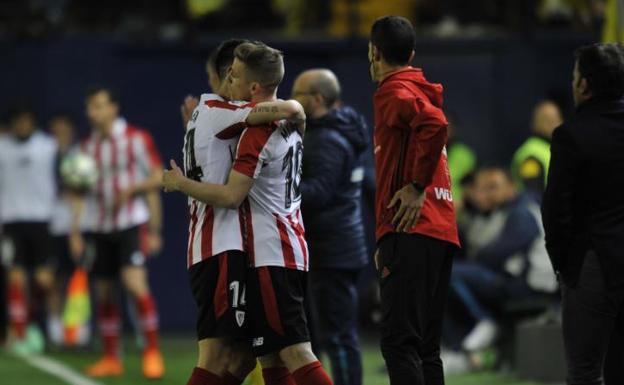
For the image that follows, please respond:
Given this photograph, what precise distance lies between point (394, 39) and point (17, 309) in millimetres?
7612

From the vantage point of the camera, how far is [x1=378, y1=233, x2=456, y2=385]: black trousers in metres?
6.77

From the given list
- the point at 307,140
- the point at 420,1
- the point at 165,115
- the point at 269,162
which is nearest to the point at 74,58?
the point at 165,115

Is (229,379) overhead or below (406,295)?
below

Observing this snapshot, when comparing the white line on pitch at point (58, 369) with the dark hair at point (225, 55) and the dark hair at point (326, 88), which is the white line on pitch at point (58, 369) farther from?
the dark hair at point (225, 55)

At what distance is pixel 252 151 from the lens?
6.48 m

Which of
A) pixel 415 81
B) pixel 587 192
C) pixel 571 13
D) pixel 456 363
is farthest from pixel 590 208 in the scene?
pixel 571 13

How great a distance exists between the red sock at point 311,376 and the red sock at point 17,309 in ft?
24.2

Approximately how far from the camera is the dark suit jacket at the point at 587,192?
6.42 metres

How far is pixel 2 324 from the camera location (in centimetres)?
1481

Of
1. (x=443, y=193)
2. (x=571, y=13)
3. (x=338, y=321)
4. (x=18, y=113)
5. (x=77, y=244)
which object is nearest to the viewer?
(x=443, y=193)

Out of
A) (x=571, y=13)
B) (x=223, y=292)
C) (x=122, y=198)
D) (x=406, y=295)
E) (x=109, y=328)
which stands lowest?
(x=109, y=328)

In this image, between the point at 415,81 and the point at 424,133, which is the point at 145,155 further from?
the point at 424,133

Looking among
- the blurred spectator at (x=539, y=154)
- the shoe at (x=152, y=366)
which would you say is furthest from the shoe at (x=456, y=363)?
the shoe at (x=152, y=366)

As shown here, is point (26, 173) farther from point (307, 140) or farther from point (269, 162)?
point (269, 162)
